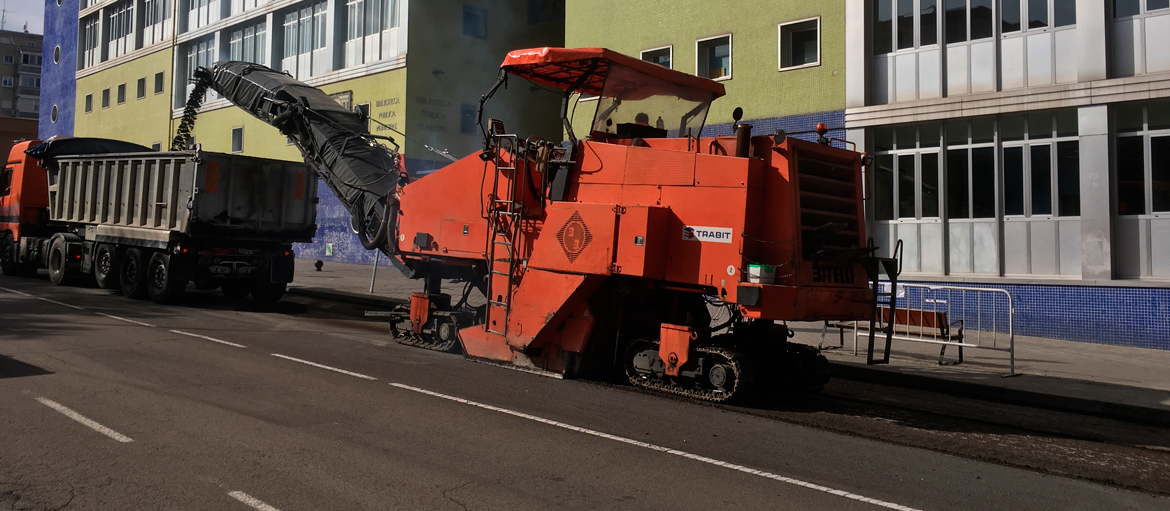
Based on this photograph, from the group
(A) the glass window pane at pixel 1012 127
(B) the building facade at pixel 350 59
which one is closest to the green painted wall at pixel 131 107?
(B) the building facade at pixel 350 59

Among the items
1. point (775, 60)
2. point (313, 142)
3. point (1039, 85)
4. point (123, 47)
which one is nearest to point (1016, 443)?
point (1039, 85)

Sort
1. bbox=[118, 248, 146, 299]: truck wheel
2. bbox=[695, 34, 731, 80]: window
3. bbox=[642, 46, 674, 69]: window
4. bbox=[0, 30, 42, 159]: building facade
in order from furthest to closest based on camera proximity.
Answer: bbox=[0, 30, 42, 159]: building facade < bbox=[642, 46, 674, 69]: window < bbox=[695, 34, 731, 80]: window < bbox=[118, 248, 146, 299]: truck wheel

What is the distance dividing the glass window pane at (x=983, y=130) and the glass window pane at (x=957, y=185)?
305 mm

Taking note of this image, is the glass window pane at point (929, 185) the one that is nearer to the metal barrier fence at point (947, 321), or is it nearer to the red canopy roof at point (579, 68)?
the metal barrier fence at point (947, 321)

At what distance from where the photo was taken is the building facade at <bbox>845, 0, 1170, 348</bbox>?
12.6 m

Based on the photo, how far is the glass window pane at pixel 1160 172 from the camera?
41.0 feet

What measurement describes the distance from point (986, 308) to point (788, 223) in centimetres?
780

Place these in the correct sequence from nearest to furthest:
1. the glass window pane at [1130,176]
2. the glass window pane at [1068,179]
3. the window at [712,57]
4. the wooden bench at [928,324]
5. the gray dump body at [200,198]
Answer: the wooden bench at [928,324] < the glass window pane at [1130,176] < the glass window pane at [1068,179] < the gray dump body at [200,198] < the window at [712,57]

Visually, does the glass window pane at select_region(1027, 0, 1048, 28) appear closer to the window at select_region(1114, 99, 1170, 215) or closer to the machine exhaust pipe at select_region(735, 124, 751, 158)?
the window at select_region(1114, 99, 1170, 215)

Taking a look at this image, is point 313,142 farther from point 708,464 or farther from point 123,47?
point 123,47

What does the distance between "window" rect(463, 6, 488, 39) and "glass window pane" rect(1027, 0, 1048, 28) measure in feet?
53.8

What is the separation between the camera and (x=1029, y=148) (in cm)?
1374

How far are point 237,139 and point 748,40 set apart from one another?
22.6m

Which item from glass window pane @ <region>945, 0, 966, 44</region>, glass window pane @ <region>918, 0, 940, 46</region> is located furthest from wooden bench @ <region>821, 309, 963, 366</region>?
glass window pane @ <region>918, 0, 940, 46</region>
